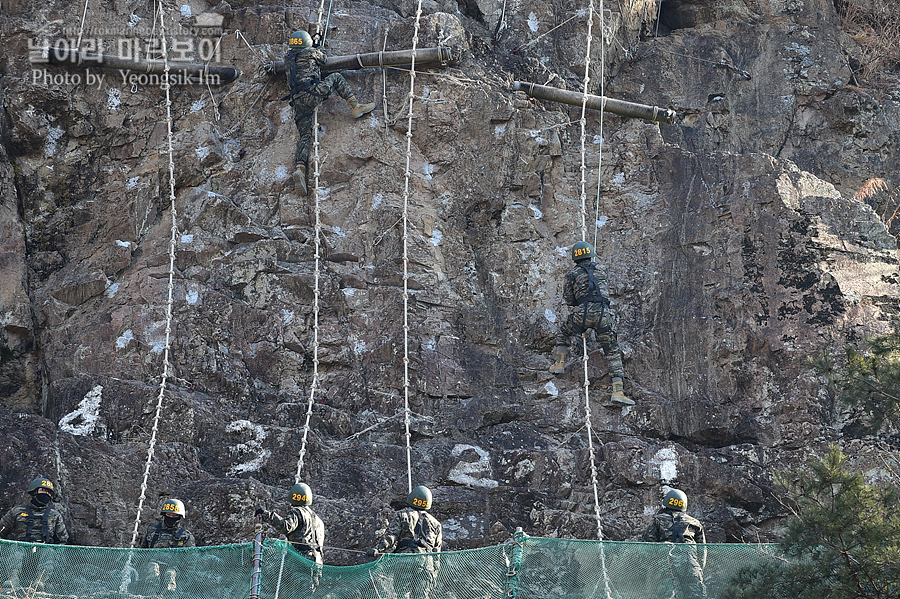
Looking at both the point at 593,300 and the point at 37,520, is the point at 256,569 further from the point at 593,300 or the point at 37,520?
the point at 593,300

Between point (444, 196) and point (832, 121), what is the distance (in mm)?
6299

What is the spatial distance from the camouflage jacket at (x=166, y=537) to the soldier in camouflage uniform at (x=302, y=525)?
0.80 metres

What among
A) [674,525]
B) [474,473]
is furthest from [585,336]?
[674,525]

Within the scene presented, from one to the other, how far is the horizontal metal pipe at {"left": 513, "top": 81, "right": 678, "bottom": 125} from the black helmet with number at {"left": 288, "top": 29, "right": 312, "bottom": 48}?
2856 millimetres

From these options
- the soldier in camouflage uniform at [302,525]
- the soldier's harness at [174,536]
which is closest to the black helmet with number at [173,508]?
the soldier's harness at [174,536]

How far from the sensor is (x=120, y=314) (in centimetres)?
1516

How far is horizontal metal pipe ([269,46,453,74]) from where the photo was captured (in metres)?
16.5

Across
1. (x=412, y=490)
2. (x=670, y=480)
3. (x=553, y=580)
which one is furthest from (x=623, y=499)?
(x=553, y=580)

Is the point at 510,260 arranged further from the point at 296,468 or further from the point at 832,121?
the point at 832,121

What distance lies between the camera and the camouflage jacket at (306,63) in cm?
1596

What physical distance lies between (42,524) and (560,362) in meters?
6.27

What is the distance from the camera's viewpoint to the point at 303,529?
1191cm

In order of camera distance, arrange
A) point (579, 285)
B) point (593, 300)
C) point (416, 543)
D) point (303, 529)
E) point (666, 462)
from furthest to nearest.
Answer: point (579, 285) < point (593, 300) < point (666, 462) < point (416, 543) < point (303, 529)

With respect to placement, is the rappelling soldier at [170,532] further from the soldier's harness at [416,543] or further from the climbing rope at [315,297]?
the soldier's harness at [416,543]
